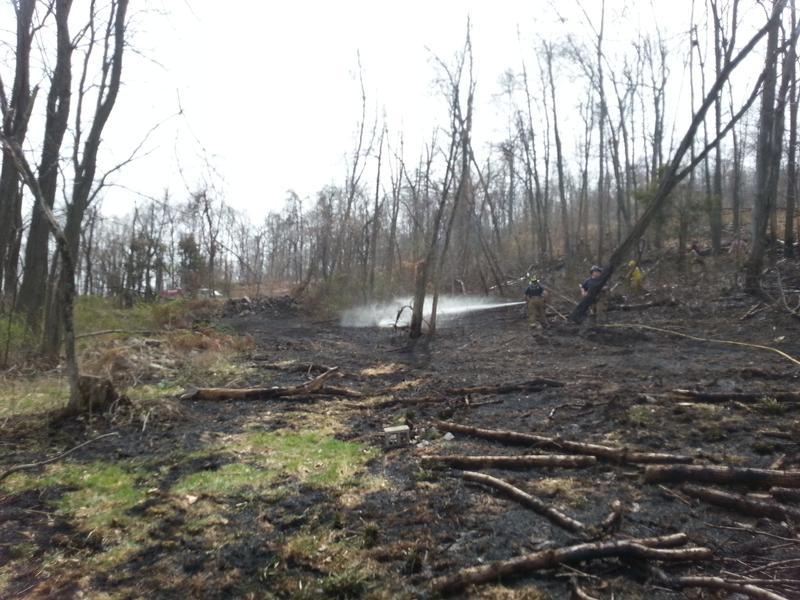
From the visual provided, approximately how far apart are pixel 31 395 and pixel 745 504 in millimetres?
8933

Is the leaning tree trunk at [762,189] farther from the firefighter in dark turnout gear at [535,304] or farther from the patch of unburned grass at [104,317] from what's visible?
the patch of unburned grass at [104,317]

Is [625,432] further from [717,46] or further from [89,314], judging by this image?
[717,46]

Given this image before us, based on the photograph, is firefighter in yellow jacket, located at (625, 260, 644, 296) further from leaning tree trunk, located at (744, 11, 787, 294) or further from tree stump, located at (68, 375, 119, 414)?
tree stump, located at (68, 375, 119, 414)

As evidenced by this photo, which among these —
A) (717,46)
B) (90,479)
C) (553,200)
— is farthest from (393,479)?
(553,200)

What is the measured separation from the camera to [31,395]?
27.4 feet

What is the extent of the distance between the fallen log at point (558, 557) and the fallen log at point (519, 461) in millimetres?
1440

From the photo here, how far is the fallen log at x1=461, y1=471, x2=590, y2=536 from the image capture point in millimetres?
3904

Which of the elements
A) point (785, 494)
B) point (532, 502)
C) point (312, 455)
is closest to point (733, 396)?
point (785, 494)

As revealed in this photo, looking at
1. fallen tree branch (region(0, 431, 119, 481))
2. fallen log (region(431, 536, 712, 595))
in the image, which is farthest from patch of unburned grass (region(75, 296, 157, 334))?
fallen log (region(431, 536, 712, 595))

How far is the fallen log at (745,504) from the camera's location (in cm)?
382

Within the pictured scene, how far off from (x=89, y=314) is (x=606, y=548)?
1341 cm

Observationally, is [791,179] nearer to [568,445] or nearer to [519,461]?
[568,445]

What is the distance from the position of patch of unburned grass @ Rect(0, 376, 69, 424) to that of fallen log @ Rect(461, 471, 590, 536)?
228 inches

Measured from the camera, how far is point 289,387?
9359 millimetres
